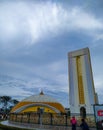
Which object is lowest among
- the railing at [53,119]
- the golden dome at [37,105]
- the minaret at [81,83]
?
the railing at [53,119]

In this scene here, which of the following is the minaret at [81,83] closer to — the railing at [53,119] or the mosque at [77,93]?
the mosque at [77,93]

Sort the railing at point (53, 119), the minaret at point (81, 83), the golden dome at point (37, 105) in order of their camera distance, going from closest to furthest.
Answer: the railing at point (53, 119) → the minaret at point (81, 83) → the golden dome at point (37, 105)

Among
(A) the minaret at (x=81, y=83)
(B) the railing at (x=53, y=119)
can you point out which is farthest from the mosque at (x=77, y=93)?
(B) the railing at (x=53, y=119)

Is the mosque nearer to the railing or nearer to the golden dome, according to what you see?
the golden dome

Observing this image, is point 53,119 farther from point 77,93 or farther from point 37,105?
point 37,105

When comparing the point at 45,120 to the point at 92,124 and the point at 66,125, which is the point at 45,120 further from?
the point at 92,124

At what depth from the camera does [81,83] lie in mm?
33219

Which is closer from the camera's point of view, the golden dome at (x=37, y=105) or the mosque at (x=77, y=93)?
the mosque at (x=77, y=93)

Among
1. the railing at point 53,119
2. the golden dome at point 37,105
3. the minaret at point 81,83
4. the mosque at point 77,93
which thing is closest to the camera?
the railing at point 53,119

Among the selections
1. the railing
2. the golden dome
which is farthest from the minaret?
the railing

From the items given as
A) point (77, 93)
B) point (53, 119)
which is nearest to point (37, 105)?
point (77, 93)

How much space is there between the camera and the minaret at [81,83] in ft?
102

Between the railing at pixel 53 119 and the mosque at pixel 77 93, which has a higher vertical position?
the mosque at pixel 77 93

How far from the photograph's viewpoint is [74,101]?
106 ft
